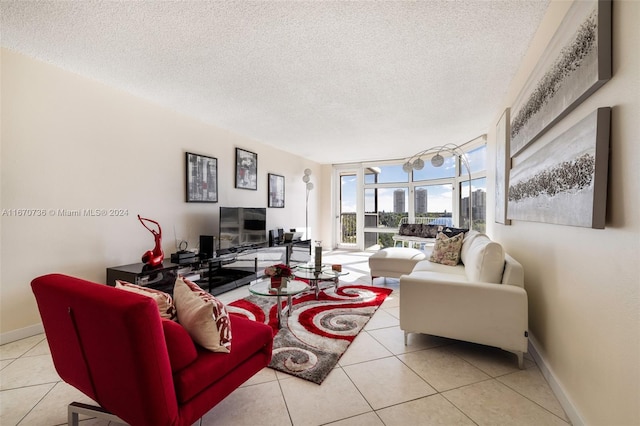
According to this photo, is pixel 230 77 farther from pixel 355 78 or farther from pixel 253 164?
pixel 253 164

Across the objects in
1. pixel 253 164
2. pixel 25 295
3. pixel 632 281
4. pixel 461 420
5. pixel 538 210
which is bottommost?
pixel 461 420

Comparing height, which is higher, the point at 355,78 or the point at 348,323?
the point at 355,78

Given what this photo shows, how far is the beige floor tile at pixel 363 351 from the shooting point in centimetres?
211

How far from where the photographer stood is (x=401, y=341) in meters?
2.40

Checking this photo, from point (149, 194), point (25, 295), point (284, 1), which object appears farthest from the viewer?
point (149, 194)

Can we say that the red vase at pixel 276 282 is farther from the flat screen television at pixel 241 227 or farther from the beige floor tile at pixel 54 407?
the flat screen television at pixel 241 227

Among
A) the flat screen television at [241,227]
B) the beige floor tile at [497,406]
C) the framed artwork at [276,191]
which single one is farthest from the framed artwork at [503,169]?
the framed artwork at [276,191]

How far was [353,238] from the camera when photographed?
7.81 meters

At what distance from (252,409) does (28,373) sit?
1710mm

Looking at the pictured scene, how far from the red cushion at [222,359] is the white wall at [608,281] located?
1.67 metres

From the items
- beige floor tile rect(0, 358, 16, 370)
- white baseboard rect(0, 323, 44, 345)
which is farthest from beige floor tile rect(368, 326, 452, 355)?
white baseboard rect(0, 323, 44, 345)

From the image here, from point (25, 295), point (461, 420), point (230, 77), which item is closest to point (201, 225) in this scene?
point (25, 295)

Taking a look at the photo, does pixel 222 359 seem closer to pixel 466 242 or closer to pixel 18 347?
pixel 18 347

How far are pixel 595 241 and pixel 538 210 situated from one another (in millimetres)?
668
